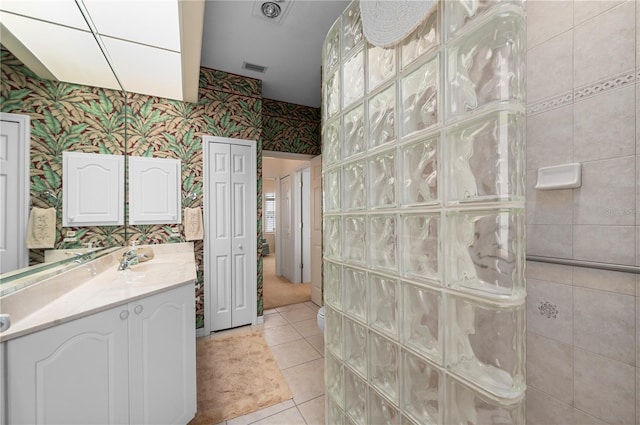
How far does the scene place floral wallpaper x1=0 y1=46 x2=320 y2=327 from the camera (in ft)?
3.49

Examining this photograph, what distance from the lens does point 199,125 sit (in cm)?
266

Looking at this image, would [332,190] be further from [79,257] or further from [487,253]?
[79,257]

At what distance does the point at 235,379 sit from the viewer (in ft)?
6.33

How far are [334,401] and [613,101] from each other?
1749 millimetres

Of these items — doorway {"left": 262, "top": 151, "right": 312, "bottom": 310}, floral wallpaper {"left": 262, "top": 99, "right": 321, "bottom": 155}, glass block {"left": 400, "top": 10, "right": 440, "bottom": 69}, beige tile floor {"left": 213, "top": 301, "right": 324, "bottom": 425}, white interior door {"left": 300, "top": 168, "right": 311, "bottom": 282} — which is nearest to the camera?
glass block {"left": 400, "top": 10, "right": 440, "bottom": 69}

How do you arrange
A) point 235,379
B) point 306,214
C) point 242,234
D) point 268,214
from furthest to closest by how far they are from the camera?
point 268,214, point 306,214, point 242,234, point 235,379

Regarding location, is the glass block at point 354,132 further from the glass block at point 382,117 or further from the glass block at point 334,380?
the glass block at point 334,380

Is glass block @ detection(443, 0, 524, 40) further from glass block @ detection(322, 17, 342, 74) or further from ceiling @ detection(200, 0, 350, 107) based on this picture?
ceiling @ detection(200, 0, 350, 107)

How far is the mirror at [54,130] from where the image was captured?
3.03 feet

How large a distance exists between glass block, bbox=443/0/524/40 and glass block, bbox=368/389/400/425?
114 cm

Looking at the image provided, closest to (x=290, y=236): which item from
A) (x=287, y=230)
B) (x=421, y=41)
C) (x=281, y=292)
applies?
(x=287, y=230)

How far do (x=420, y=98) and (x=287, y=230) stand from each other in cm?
430

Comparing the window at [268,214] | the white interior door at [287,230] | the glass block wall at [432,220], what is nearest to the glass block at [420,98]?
the glass block wall at [432,220]

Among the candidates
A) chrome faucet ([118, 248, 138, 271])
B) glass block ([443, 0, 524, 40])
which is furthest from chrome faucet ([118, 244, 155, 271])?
glass block ([443, 0, 524, 40])
